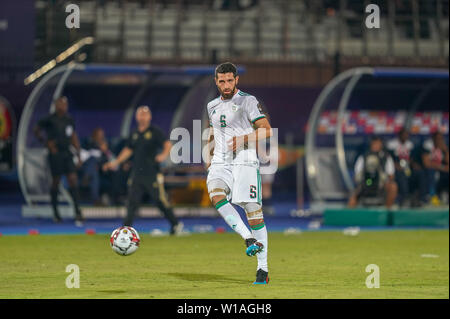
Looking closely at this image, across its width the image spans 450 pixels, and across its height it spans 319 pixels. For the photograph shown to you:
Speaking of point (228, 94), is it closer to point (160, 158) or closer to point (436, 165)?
point (160, 158)

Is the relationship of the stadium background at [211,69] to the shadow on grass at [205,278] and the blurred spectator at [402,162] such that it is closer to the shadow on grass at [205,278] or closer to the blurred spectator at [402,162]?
the blurred spectator at [402,162]

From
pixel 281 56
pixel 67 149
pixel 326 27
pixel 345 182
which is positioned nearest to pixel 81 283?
pixel 67 149

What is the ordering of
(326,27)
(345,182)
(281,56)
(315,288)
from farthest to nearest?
(326,27), (281,56), (345,182), (315,288)

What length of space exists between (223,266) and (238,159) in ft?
9.57

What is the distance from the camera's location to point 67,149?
2080 centimetres

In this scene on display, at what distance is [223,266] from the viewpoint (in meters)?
13.3

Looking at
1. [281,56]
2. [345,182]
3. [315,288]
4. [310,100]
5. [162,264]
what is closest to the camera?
[315,288]

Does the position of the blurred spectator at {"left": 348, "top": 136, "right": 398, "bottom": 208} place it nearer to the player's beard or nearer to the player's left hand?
the player's left hand

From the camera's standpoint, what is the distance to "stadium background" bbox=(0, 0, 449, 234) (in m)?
23.6

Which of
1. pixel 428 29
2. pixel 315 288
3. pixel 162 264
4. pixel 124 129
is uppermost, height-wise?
pixel 428 29

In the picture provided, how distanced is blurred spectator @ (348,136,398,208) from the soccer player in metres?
12.5

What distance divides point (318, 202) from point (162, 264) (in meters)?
11.8

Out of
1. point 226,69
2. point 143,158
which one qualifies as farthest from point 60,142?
point 226,69

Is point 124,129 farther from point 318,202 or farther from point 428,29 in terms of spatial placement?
point 428,29
